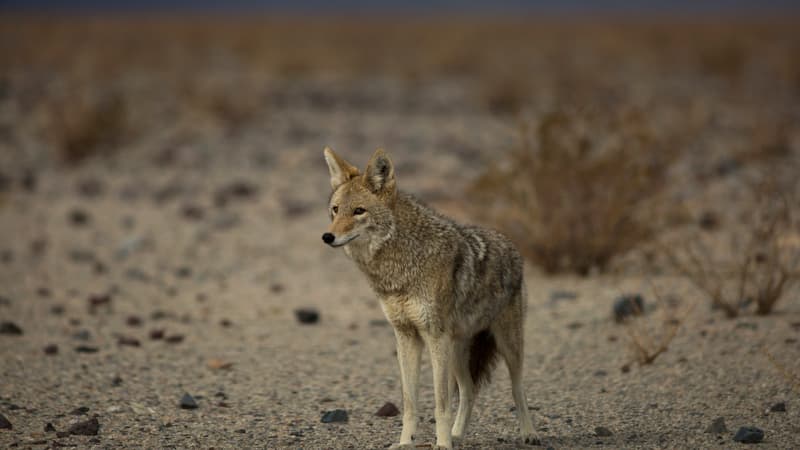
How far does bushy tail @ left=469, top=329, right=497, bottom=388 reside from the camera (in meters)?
5.55

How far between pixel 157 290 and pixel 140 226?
2844mm

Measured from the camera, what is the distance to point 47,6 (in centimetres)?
15850

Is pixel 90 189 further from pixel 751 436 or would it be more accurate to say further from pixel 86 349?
pixel 751 436

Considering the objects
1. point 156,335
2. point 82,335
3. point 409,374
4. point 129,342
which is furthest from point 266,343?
point 409,374

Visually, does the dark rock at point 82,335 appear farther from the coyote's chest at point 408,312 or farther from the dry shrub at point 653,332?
the dry shrub at point 653,332

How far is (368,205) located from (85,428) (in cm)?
219

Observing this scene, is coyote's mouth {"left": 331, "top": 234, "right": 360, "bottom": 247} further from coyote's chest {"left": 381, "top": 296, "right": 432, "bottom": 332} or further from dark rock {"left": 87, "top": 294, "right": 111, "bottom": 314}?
dark rock {"left": 87, "top": 294, "right": 111, "bottom": 314}

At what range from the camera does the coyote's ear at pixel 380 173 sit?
5.26 meters

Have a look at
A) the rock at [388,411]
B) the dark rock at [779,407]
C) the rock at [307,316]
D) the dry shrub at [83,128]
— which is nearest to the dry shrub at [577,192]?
the rock at [307,316]

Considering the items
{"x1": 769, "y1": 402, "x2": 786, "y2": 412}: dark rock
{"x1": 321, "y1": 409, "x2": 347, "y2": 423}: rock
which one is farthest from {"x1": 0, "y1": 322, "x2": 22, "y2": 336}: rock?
{"x1": 769, "y1": 402, "x2": 786, "y2": 412}: dark rock

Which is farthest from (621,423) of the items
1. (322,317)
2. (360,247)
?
(322,317)

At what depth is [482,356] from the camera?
18.3 feet

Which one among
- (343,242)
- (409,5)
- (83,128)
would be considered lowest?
(343,242)

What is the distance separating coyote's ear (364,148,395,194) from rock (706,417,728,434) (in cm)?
234
